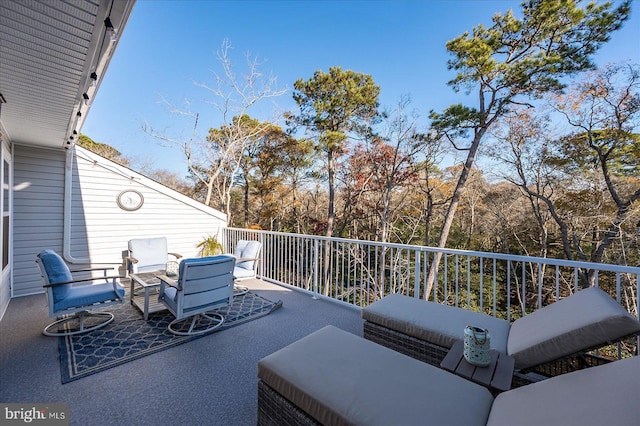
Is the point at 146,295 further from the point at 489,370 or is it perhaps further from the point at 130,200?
the point at 489,370

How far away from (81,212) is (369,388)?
21.0ft

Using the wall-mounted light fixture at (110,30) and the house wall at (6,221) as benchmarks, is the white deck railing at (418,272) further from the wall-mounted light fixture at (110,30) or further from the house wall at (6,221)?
the house wall at (6,221)

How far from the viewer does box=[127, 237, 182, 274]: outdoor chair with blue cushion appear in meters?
4.84

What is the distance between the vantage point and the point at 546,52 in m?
8.24

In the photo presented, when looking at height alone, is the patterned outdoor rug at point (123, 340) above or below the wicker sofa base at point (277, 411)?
below

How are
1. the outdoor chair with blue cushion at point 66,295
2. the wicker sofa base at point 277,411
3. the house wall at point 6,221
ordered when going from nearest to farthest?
the wicker sofa base at point 277,411 < the outdoor chair with blue cushion at point 66,295 < the house wall at point 6,221

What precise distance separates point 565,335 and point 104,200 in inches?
283

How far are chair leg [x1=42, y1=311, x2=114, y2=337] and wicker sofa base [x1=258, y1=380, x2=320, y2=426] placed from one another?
2.88 m

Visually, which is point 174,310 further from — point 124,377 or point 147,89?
point 147,89

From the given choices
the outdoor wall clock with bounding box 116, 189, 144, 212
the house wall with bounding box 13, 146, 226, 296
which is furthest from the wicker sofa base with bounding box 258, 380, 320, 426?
the outdoor wall clock with bounding box 116, 189, 144, 212

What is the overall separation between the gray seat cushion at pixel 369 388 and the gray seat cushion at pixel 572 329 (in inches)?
20.0

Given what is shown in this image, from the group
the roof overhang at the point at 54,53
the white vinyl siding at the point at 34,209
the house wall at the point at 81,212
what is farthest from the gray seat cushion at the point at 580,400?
the white vinyl siding at the point at 34,209

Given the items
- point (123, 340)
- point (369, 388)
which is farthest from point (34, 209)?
point (369, 388)

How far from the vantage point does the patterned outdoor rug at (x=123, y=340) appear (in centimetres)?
250
